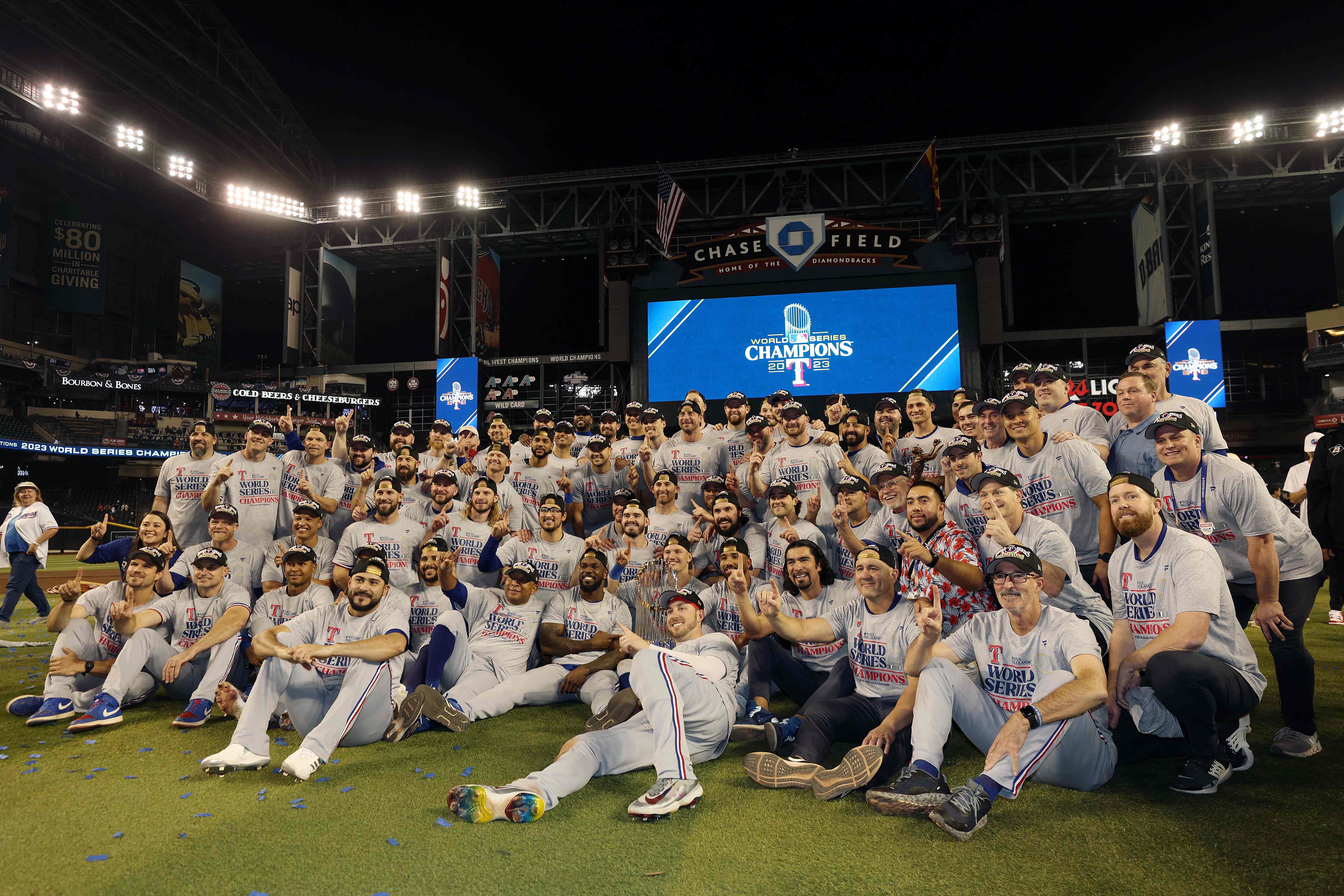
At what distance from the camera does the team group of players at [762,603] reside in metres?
4.49

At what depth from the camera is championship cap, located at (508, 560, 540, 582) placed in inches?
288

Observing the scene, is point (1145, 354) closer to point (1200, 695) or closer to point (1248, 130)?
point (1200, 695)

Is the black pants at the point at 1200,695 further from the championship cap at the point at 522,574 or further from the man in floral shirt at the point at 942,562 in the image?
the championship cap at the point at 522,574

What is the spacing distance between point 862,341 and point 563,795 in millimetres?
19231

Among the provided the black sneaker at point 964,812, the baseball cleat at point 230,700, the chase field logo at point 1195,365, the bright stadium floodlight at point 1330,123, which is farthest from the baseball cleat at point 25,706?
the bright stadium floodlight at point 1330,123

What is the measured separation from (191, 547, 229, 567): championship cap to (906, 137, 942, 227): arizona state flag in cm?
2054

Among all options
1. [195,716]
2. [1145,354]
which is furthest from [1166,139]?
[195,716]

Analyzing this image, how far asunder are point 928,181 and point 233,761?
73.4 feet

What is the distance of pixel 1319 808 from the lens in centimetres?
414

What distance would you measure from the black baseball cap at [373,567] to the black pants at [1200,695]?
18.1 ft

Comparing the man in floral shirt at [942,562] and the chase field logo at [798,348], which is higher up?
the chase field logo at [798,348]

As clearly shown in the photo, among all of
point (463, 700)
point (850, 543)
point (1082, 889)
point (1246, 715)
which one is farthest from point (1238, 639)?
point (463, 700)

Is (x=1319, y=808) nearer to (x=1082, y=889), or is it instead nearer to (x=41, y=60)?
(x=1082, y=889)

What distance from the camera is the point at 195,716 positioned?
617 centimetres
